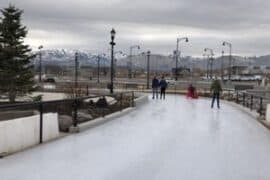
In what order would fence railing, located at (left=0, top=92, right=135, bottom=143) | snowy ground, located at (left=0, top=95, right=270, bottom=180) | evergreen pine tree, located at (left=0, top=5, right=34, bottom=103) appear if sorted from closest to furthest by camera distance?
1. snowy ground, located at (left=0, top=95, right=270, bottom=180)
2. fence railing, located at (left=0, top=92, right=135, bottom=143)
3. evergreen pine tree, located at (left=0, top=5, right=34, bottom=103)

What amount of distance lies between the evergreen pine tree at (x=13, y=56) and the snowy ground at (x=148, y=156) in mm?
33435

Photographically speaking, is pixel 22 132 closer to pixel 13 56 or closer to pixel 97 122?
pixel 97 122

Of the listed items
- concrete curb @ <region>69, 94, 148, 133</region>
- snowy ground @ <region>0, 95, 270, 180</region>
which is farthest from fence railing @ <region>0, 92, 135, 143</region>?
snowy ground @ <region>0, 95, 270, 180</region>

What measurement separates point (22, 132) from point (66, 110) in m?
4.52

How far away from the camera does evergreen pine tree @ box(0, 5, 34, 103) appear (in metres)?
51.5

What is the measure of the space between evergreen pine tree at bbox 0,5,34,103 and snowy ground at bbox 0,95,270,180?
33.4 metres

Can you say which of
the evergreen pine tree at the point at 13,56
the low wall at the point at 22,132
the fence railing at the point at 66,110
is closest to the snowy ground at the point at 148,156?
the low wall at the point at 22,132

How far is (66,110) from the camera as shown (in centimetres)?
1767

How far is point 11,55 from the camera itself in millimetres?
51719

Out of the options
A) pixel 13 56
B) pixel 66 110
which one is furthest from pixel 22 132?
pixel 13 56

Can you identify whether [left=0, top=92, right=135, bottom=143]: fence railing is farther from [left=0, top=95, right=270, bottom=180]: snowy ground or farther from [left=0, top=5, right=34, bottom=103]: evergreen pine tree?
[left=0, top=5, right=34, bottom=103]: evergreen pine tree

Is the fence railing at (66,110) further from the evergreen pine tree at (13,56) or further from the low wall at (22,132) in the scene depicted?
the evergreen pine tree at (13,56)

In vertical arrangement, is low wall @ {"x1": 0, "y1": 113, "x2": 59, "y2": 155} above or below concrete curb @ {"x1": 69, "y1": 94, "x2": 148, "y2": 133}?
above

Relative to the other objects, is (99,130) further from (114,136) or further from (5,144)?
(5,144)
